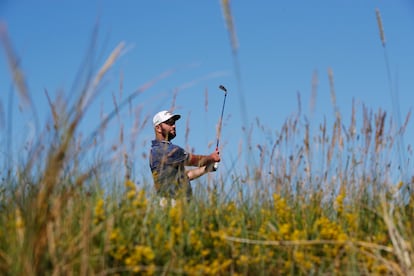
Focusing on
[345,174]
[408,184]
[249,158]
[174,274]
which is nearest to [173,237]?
[174,274]

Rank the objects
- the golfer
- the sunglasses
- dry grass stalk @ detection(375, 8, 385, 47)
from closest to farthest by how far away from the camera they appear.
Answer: dry grass stalk @ detection(375, 8, 385, 47), the golfer, the sunglasses

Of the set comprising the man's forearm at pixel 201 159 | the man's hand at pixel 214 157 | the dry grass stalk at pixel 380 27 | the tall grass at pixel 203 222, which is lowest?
the tall grass at pixel 203 222

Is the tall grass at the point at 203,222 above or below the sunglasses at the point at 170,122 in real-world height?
below

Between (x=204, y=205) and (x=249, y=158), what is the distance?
531mm

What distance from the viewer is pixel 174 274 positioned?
8.66 ft

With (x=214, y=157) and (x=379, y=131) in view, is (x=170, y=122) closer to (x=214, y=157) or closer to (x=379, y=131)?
(x=214, y=157)

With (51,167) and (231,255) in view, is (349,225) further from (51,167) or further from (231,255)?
(51,167)

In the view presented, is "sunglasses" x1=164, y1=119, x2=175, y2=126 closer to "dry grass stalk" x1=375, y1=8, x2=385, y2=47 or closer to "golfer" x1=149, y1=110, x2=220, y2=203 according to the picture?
"golfer" x1=149, y1=110, x2=220, y2=203

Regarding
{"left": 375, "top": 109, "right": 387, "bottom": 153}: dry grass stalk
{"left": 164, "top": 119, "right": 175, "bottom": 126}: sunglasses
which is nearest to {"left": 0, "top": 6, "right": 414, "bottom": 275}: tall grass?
{"left": 375, "top": 109, "right": 387, "bottom": 153}: dry grass stalk

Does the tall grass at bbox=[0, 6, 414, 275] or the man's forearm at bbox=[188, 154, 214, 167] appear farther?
the man's forearm at bbox=[188, 154, 214, 167]

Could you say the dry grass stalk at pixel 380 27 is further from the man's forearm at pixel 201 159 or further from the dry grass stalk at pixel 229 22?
the man's forearm at pixel 201 159

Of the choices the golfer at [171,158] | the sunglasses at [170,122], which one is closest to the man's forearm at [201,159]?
the golfer at [171,158]

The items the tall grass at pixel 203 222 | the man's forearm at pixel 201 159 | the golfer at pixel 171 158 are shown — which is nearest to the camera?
the tall grass at pixel 203 222

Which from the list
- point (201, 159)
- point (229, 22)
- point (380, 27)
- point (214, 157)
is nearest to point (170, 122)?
point (214, 157)
